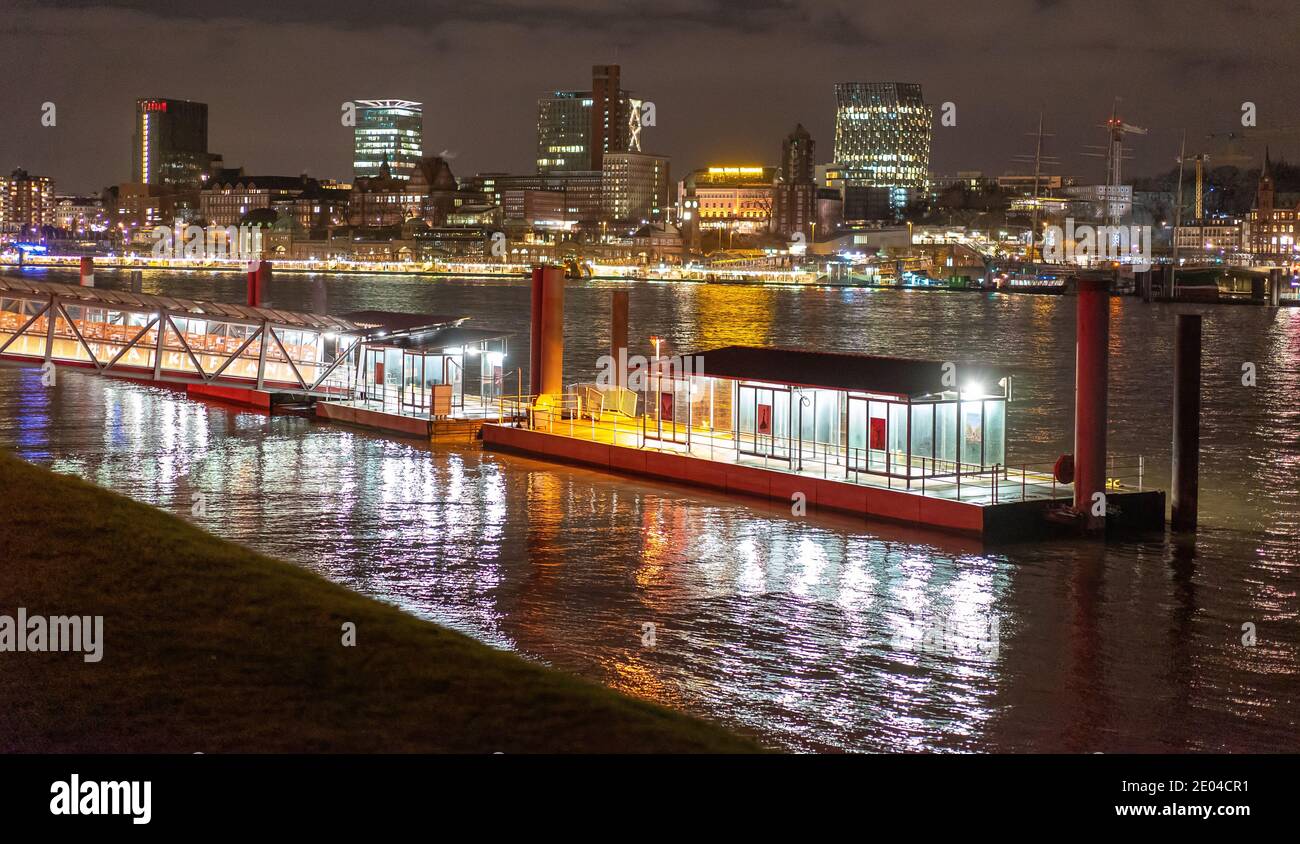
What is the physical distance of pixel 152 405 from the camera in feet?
139

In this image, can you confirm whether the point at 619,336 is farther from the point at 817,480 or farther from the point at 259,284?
the point at 259,284

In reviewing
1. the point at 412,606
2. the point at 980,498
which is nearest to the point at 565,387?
the point at 980,498

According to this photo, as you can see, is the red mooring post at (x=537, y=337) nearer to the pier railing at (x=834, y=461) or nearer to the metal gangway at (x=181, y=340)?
the pier railing at (x=834, y=461)

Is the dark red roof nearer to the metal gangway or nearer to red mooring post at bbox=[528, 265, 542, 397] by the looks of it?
red mooring post at bbox=[528, 265, 542, 397]

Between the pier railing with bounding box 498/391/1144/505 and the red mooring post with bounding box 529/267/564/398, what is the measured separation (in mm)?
808

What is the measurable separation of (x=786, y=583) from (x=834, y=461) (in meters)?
6.81

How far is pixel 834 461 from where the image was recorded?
2681 cm

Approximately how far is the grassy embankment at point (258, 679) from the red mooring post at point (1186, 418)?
49.6ft

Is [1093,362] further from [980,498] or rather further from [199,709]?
[199,709]

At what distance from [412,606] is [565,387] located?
103ft

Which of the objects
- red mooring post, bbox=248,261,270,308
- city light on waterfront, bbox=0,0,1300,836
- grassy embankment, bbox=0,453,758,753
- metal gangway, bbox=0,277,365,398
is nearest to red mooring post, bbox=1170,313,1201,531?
Answer: city light on waterfront, bbox=0,0,1300,836

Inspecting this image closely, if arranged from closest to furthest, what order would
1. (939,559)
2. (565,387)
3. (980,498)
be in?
(939,559) < (980,498) < (565,387)
